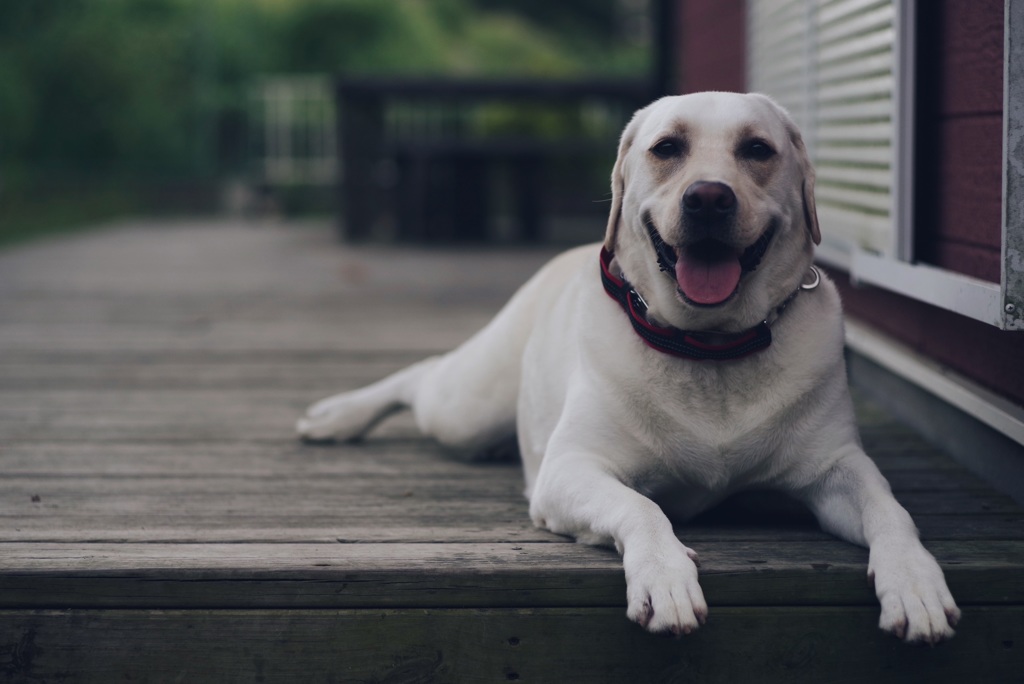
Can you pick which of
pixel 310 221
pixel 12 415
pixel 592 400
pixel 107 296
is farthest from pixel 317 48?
pixel 592 400

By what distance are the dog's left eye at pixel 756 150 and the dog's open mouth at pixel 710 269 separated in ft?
0.42

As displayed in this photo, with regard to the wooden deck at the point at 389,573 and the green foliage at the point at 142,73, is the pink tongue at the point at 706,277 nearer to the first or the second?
the wooden deck at the point at 389,573

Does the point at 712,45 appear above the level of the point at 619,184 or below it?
above

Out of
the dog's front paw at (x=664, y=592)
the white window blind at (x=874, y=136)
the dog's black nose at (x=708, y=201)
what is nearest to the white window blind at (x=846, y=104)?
the white window blind at (x=874, y=136)

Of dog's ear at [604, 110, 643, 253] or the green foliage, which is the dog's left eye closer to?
dog's ear at [604, 110, 643, 253]

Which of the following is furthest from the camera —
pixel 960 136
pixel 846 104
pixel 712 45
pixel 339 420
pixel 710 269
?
pixel 712 45

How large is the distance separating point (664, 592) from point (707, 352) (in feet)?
1.75

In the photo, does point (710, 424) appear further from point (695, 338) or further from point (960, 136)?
point (960, 136)

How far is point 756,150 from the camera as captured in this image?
2.22 meters

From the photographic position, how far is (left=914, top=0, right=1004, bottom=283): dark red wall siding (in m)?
2.63

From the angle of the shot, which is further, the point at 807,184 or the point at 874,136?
the point at 874,136

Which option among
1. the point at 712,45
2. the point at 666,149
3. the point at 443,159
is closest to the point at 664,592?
the point at 666,149

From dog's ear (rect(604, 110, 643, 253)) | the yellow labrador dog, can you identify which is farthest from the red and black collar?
dog's ear (rect(604, 110, 643, 253))

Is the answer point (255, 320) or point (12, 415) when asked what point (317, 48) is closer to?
point (255, 320)
